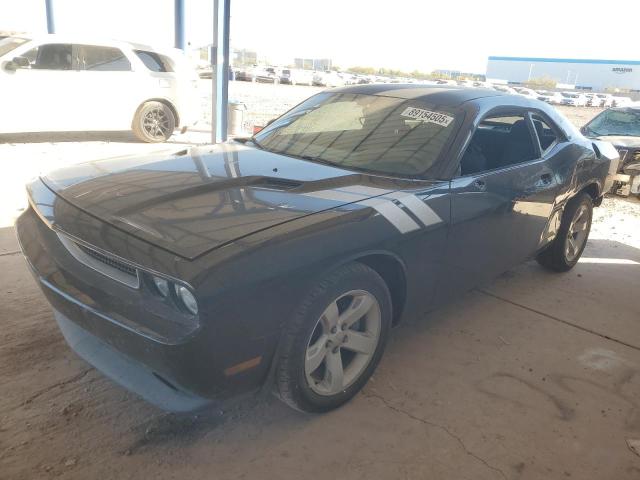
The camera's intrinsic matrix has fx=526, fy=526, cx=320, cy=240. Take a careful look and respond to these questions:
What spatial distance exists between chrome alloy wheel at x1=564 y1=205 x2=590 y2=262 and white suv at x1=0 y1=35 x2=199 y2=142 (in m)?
7.16

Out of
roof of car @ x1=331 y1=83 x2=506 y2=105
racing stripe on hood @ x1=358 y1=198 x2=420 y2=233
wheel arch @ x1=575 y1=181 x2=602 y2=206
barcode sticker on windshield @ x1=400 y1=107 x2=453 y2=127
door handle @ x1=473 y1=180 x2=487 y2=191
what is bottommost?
wheel arch @ x1=575 y1=181 x2=602 y2=206

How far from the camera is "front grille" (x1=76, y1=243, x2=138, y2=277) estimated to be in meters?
2.06

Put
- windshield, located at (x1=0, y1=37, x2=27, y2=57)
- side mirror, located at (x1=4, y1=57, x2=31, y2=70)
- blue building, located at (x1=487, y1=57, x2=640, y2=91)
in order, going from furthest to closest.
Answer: blue building, located at (x1=487, y1=57, x2=640, y2=91)
windshield, located at (x1=0, y1=37, x2=27, y2=57)
side mirror, located at (x1=4, y1=57, x2=31, y2=70)

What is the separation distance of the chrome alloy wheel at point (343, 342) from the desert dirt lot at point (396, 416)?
189mm

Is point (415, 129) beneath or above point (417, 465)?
above

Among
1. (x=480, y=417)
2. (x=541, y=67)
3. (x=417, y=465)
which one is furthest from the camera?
(x=541, y=67)

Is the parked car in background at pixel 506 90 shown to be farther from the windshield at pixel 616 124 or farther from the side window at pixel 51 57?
the side window at pixel 51 57

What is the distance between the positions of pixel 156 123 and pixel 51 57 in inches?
73.9

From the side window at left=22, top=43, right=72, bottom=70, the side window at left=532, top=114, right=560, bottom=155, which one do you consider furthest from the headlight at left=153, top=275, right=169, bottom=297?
the side window at left=22, top=43, right=72, bottom=70

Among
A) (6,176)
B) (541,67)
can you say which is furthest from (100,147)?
(541,67)

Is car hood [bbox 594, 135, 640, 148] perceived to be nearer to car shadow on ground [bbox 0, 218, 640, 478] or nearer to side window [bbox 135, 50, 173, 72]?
car shadow on ground [bbox 0, 218, 640, 478]

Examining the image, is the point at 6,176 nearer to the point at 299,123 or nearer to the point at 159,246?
the point at 299,123

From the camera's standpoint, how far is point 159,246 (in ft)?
6.54

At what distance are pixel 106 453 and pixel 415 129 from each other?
2372mm
